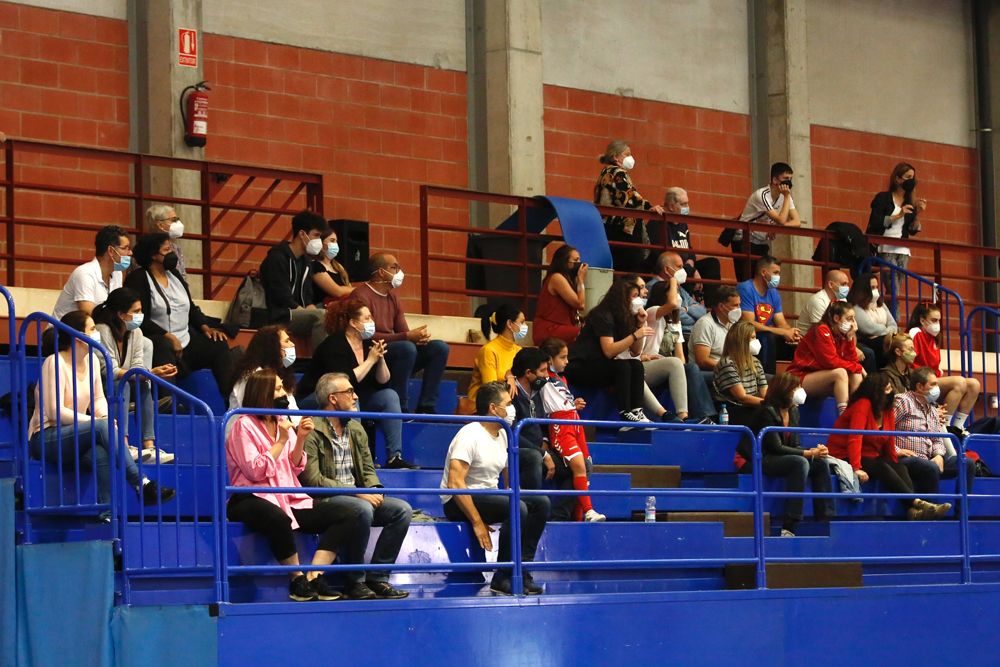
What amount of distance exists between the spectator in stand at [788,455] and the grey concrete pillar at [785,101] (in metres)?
6.04

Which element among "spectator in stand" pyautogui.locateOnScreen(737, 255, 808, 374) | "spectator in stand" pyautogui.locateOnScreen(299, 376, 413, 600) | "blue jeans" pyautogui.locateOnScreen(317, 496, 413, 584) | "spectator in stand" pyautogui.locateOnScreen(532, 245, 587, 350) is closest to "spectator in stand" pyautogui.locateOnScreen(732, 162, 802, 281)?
"spectator in stand" pyautogui.locateOnScreen(737, 255, 808, 374)

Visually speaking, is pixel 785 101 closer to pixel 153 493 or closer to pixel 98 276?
pixel 98 276

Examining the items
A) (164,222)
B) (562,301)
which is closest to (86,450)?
(164,222)

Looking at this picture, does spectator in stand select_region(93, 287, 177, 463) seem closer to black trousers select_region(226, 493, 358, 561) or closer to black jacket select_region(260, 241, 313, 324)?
black trousers select_region(226, 493, 358, 561)

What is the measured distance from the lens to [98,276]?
10211 millimetres

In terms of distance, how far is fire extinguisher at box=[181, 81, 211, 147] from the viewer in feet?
45.4

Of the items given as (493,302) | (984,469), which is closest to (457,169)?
(493,302)

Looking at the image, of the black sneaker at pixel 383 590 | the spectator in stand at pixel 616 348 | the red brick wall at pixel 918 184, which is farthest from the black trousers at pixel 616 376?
the red brick wall at pixel 918 184

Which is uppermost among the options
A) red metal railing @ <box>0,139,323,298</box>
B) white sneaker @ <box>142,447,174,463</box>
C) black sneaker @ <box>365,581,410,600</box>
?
red metal railing @ <box>0,139,323,298</box>

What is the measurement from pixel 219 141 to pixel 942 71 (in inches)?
349

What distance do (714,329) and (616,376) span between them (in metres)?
1.41

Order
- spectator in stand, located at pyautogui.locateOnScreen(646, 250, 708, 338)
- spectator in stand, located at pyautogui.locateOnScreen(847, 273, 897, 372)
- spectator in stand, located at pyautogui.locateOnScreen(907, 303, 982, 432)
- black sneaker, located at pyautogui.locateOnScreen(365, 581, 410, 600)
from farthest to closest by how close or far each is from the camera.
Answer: spectator in stand, located at pyautogui.locateOnScreen(847, 273, 897, 372) < spectator in stand, located at pyautogui.locateOnScreen(907, 303, 982, 432) < spectator in stand, located at pyautogui.locateOnScreen(646, 250, 708, 338) < black sneaker, located at pyautogui.locateOnScreen(365, 581, 410, 600)

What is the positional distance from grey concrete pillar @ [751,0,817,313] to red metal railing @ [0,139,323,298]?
559 centimetres

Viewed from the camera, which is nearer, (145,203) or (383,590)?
(383,590)
